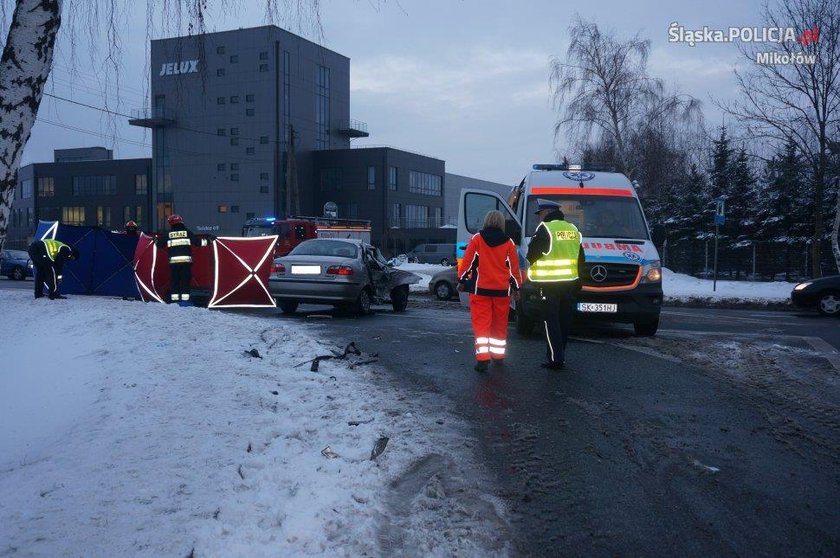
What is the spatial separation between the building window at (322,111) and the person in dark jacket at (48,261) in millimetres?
60704

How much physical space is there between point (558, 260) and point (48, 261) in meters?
9.55

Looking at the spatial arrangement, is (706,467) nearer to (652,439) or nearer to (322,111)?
(652,439)

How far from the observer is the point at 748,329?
1288 cm

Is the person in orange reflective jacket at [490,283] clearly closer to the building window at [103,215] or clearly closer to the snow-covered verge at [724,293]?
the snow-covered verge at [724,293]

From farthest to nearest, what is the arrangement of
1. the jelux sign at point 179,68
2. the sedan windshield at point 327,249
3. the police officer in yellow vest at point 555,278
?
the sedan windshield at point 327,249
the police officer in yellow vest at point 555,278
the jelux sign at point 179,68

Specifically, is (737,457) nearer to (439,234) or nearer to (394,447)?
(394,447)

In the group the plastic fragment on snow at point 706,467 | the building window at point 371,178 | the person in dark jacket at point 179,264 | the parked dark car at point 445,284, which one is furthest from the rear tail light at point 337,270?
the building window at point 371,178

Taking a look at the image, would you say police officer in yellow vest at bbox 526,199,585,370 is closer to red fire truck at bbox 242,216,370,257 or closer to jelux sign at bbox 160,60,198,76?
jelux sign at bbox 160,60,198,76

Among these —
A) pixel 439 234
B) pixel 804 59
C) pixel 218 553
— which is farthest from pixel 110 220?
pixel 218 553

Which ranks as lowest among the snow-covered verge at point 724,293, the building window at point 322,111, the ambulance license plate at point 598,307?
the snow-covered verge at point 724,293

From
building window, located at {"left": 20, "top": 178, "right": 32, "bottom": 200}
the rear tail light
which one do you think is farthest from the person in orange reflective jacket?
building window, located at {"left": 20, "top": 178, "right": 32, "bottom": 200}

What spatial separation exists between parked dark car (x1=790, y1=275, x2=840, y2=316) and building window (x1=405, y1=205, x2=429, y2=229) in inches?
2309

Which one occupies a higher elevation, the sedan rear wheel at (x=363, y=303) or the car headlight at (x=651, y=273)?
the car headlight at (x=651, y=273)

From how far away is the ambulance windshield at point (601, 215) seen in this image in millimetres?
11312
